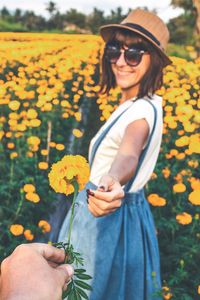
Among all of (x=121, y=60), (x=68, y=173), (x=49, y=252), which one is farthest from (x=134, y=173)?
(x=49, y=252)

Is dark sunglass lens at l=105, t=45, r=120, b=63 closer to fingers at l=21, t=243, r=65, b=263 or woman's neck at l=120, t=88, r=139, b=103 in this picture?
woman's neck at l=120, t=88, r=139, b=103

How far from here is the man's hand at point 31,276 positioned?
0.51 m

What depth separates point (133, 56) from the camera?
1668 mm

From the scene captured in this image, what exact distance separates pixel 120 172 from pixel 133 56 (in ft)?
2.09

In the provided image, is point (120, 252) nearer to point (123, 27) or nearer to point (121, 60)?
point (121, 60)

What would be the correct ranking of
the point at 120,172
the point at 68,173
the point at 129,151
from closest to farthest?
the point at 68,173 → the point at 120,172 → the point at 129,151

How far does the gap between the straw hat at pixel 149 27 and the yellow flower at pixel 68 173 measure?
1.02 m

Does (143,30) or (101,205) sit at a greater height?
(143,30)

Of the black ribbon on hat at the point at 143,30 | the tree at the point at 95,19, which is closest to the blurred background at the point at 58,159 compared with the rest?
the black ribbon on hat at the point at 143,30

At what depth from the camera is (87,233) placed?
1.59 metres

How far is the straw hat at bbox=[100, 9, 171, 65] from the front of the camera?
65.4 inches

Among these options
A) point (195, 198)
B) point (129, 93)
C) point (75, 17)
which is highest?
point (75, 17)

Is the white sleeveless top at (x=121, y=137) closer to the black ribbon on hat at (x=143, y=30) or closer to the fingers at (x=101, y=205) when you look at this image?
the black ribbon on hat at (x=143, y=30)

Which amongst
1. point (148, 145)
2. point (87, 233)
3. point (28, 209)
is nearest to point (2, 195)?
point (28, 209)
